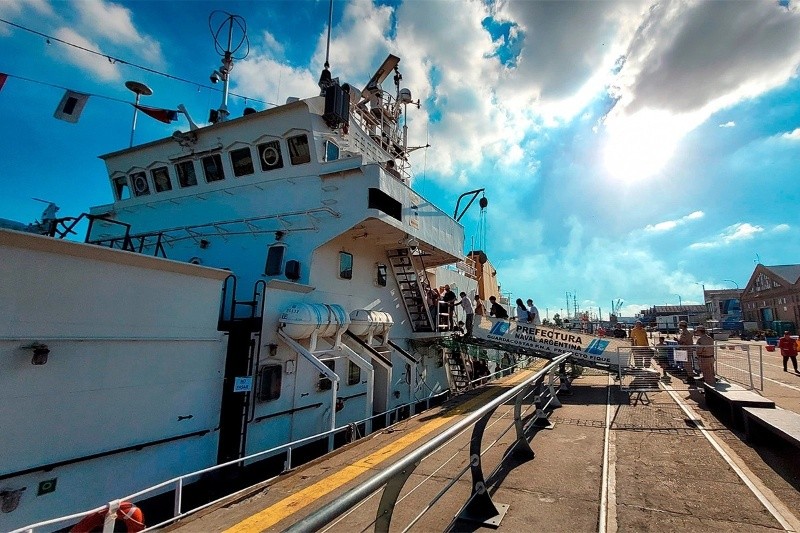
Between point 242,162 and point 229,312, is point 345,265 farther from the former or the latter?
point 242,162

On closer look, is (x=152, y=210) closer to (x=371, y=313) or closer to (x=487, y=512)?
(x=371, y=313)

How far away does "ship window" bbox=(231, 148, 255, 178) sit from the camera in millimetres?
11367

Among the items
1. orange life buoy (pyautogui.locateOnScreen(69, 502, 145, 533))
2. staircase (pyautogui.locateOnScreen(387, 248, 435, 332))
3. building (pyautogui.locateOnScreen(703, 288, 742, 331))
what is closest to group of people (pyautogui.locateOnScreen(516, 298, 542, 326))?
staircase (pyautogui.locateOnScreen(387, 248, 435, 332))

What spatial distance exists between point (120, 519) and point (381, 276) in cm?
925

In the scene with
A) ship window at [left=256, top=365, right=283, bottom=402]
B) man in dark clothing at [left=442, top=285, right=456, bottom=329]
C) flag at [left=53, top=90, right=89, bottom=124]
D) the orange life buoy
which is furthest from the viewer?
man in dark clothing at [left=442, top=285, right=456, bottom=329]

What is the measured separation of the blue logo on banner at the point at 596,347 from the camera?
11805mm

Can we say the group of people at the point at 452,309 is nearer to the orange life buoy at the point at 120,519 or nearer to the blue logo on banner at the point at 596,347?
the blue logo on banner at the point at 596,347

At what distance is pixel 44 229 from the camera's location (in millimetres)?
10469

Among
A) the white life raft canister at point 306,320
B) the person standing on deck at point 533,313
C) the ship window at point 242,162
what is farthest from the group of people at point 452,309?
the ship window at point 242,162

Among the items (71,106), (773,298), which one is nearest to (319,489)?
(71,106)

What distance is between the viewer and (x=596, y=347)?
1192cm

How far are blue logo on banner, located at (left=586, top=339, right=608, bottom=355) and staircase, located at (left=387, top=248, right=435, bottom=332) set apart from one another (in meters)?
5.03

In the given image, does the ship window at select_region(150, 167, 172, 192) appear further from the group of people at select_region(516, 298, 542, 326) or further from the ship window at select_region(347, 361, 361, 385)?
the group of people at select_region(516, 298, 542, 326)

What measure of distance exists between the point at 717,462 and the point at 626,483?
1597 millimetres
